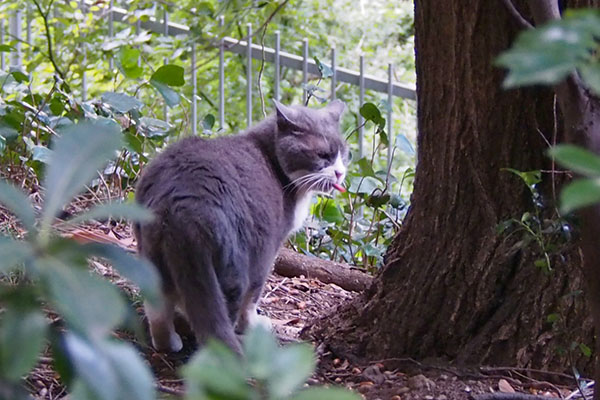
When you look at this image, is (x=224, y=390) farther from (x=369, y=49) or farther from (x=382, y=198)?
(x=369, y=49)


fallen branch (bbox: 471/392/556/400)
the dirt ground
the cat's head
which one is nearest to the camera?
fallen branch (bbox: 471/392/556/400)

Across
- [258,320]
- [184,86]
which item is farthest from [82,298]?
[184,86]

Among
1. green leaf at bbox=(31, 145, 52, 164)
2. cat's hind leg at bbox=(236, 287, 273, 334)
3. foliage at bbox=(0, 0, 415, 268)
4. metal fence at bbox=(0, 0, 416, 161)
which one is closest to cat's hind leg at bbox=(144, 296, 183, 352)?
cat's hind leg at bbox=(236, 287, 273, 334)

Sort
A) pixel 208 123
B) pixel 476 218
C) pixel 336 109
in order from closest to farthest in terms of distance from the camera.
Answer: pixel 476 218
pixel 336 109
pixel 208 123

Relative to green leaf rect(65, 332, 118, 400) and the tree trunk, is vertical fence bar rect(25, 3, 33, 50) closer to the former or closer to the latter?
the tree trunk

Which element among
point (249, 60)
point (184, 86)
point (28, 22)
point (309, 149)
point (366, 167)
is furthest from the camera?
point (28, 22)

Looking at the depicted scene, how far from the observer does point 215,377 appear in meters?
0.65

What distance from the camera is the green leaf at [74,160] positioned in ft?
2.30

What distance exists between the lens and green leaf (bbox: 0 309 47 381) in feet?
2.10

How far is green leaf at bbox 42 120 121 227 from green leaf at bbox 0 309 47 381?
3.2 inches

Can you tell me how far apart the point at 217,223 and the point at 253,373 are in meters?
2.00

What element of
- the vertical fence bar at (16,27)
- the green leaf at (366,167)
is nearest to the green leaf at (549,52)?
the green leaf at (366,167)

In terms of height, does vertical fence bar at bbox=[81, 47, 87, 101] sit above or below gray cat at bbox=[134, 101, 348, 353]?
below

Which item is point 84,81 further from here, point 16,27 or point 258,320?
point 258,320
